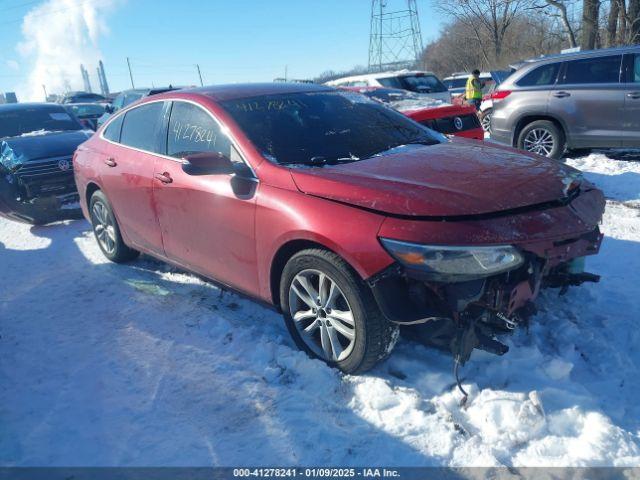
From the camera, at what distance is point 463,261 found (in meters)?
2.39

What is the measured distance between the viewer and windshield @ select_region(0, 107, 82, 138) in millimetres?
7812

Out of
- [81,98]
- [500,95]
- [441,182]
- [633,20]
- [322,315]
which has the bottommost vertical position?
[322,315]

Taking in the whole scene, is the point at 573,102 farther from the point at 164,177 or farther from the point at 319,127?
the point at 164,177

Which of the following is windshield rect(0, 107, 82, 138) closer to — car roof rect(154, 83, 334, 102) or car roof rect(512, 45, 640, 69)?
car roof rect(154, 83, 334, 102)

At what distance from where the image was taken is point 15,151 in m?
6.85

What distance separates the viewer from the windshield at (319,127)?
3252mm

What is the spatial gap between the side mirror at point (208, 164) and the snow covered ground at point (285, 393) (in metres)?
1.15

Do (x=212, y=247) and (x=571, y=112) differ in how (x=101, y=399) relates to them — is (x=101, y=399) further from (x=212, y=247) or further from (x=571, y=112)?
(x=571, y=112)

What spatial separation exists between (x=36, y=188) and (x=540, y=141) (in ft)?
25.0

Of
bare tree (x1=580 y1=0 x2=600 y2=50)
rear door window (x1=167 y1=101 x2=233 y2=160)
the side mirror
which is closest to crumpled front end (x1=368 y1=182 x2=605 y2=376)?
the side mirror

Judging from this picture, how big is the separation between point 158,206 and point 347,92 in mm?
1868

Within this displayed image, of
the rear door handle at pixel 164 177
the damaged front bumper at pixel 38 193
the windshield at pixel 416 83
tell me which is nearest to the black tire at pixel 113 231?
the rear door handle at pixel 164 177

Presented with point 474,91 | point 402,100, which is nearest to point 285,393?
point 402,100

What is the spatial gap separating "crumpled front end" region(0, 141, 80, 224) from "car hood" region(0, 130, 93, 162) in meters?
0.05
